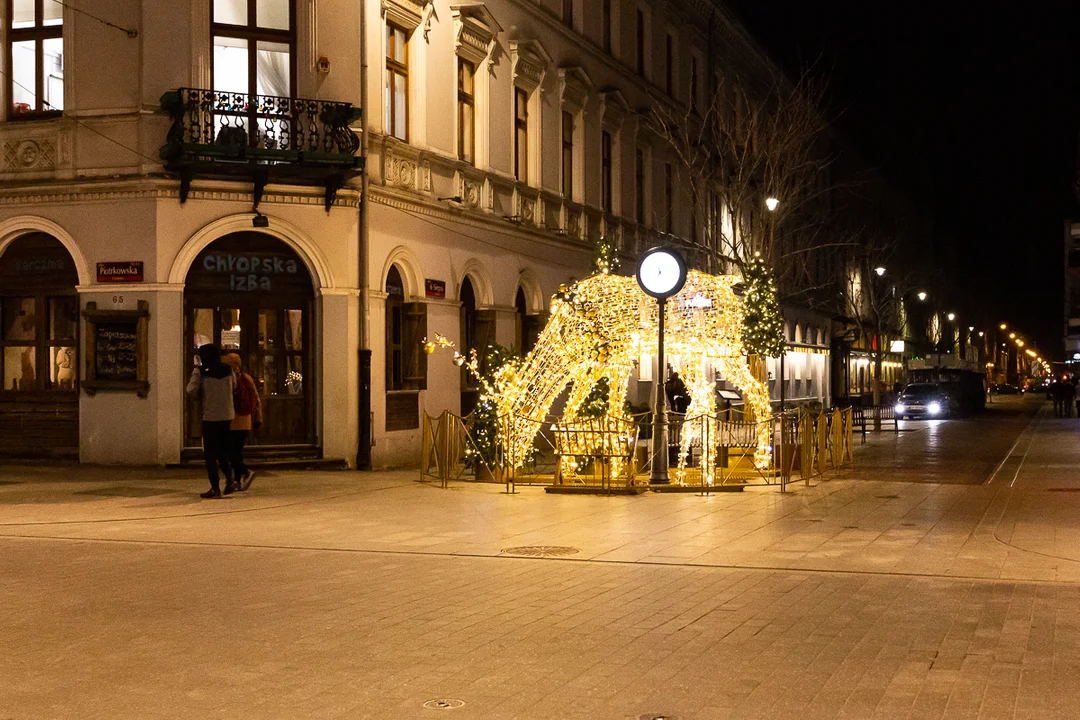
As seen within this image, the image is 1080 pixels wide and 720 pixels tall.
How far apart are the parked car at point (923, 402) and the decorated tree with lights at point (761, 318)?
33330 mm

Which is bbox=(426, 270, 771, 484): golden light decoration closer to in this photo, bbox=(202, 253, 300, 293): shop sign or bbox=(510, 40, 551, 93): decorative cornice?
bbox=(202, 253, 300, 293): shop sign

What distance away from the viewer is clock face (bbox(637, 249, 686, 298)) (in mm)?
18672

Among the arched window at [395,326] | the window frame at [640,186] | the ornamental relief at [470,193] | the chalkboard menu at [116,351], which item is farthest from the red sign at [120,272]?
the window frame at [640,186]

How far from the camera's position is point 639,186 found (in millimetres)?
38719

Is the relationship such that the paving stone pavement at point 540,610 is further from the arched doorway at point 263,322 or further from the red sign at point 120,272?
the red sign at point 120,272

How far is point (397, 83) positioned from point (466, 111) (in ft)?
9.92

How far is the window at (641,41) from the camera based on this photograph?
3850 cm

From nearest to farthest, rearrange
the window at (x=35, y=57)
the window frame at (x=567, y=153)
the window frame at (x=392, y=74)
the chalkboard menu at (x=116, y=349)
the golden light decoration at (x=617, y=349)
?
the golden light decoration at (x=617, y=349) < the chalkboard menu at (x=116, y=349) < the window at (x=35, y=57) < the window frame at (x=392, y=74) < the window frame at (x=567, y=153)

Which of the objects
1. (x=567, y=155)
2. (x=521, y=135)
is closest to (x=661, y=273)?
(x=521, y=135)

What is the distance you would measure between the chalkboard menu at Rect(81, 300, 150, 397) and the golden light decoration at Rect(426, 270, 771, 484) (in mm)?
6241

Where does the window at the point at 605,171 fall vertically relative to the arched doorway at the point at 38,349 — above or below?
above

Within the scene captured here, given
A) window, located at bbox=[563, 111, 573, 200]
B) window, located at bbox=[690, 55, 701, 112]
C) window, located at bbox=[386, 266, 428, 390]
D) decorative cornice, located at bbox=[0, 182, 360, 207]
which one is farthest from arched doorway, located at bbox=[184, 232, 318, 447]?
window, located at bbox=[690, 55, 701, 112]

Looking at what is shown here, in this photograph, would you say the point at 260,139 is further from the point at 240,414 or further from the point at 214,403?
the point at 214,403

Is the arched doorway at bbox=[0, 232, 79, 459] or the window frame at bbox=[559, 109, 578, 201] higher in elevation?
the window frame at bbox=[559, 109, 578, 201]
